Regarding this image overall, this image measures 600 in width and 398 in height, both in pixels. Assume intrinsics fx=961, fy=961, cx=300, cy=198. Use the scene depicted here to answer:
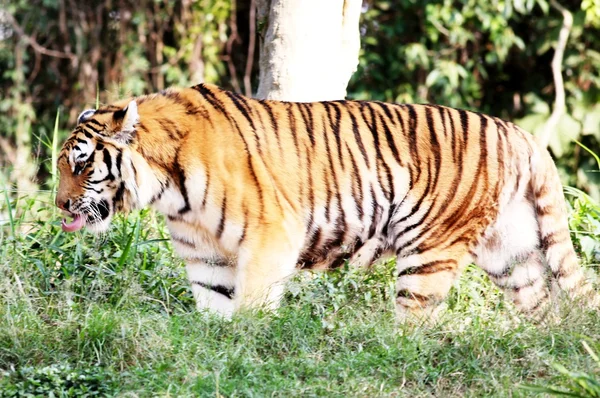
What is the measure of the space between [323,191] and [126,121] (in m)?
1.00

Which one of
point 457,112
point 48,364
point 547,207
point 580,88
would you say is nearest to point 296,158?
point 457,112

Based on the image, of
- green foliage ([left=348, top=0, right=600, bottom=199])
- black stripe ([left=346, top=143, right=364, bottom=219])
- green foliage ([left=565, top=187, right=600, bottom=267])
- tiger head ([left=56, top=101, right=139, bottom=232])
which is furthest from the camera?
green foliage ([left=348, top=0, right=600, bottom=199])

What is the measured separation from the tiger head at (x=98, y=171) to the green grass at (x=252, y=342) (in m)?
0.23

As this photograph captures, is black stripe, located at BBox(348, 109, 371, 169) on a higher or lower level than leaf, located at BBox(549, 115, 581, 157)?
higher

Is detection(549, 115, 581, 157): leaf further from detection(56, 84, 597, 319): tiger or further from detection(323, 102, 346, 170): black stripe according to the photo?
detection(323, 102, 346, 170): black stripe

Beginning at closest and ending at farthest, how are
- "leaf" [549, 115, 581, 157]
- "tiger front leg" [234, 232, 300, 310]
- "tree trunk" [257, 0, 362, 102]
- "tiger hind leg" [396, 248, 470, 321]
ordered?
"tiger front leg" [234, 232, 300, 310] < "tiger hind leg" [396, 248, 470, 321] < "tree trunk" [257, 0, 362, 102] < "leaf" [549, 115, 581, 157]

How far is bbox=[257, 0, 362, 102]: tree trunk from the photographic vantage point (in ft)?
18.0

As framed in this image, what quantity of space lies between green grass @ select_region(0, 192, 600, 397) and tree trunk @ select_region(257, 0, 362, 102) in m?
1.32

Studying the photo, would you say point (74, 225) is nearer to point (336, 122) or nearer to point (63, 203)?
point (63, 203)

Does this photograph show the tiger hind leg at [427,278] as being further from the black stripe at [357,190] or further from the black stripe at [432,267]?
the black stripe at [357,190]

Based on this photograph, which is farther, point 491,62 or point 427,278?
point 491,62

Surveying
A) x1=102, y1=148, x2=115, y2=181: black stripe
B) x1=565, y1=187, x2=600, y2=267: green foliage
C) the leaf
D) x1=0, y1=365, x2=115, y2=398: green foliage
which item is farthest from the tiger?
the leaf

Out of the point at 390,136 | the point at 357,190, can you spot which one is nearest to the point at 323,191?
the point at 357,190

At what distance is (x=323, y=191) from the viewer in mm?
4660
